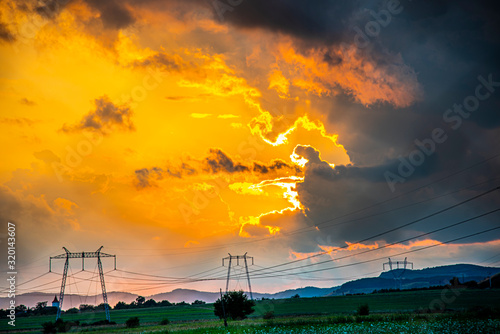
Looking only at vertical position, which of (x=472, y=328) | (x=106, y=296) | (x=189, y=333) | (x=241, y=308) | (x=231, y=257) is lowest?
(x=472, y=328)

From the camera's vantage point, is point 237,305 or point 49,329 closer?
point 49,329

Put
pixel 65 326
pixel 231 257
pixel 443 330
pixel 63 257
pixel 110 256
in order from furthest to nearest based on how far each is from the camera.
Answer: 1. pixel 231 257
2. pixel 110 256
3. pixel 63 257
4. pixel 65 326
5. pixel 443 330

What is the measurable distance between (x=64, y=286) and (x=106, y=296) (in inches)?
525

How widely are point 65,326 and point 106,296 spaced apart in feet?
61.8

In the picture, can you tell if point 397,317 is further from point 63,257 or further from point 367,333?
point 63,257

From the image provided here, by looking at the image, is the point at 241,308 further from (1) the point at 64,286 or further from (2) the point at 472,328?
(2) the point at 472,328

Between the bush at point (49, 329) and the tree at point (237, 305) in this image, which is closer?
the bush at point (49, 329)

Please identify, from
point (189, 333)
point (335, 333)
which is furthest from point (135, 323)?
point (335, 333)

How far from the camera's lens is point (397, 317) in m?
77.9

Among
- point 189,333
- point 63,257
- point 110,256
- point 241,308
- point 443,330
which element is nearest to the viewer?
point 443,330

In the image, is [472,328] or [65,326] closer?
[472,328]

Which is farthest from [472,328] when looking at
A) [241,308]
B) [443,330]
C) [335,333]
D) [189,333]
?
[241,308]

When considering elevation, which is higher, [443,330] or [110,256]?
[110,256]

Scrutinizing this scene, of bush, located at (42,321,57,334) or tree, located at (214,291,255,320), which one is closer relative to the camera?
bush, located at (42,321,57,334)
